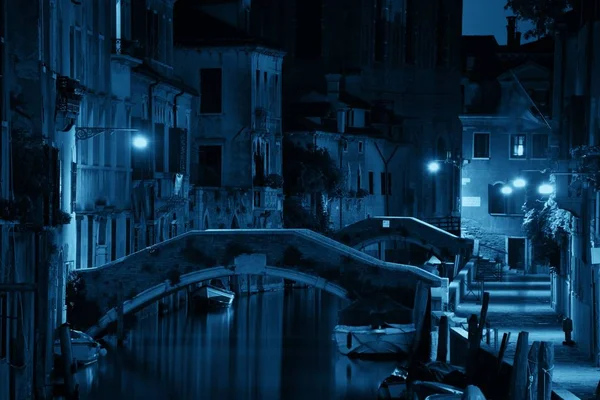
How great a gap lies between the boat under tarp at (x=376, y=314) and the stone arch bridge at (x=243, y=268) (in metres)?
0.52

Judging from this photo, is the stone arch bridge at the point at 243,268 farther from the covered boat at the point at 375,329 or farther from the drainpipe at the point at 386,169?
the drainpipe at the point at 386,169

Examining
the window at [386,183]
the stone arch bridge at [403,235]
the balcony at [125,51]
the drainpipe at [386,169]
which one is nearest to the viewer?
the balcony at [125,51]

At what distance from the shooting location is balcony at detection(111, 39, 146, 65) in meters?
35.5

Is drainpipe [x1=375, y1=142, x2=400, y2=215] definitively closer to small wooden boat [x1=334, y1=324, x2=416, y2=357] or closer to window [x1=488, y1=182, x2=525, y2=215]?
window [x1=488, y1=182, x2=525, y2=215]

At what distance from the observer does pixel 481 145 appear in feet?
179

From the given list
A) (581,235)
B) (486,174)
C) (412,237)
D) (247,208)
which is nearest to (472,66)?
(486,174)

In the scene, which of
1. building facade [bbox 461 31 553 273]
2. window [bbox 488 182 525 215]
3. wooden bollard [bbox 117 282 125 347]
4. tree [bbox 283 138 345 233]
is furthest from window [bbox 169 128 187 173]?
window [bbox 488 182 525 215]

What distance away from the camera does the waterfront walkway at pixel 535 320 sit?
902 inches

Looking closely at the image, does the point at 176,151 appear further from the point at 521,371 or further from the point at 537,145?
the point at 521,371

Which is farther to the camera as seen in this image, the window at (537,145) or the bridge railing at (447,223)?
the bridge railing at (447,223)

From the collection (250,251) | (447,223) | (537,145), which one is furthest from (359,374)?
(447,223)

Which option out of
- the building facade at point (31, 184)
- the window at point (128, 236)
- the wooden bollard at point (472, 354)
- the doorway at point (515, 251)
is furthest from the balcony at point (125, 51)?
the doorway at point (515, 251)

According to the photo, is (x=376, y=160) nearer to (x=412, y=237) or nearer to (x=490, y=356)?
(x=412, y=237)

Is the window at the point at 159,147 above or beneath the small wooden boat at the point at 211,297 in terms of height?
above
